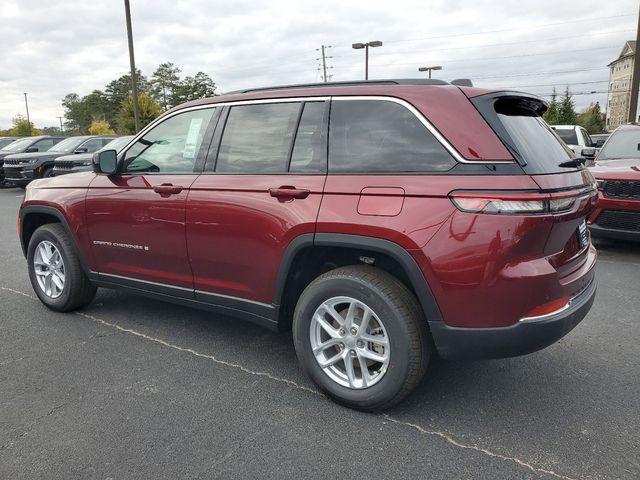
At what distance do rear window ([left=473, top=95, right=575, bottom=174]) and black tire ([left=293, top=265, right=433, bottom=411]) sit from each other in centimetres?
89

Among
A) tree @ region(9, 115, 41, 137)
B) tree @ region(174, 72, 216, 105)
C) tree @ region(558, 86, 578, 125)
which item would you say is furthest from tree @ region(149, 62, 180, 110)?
tree @ region(558, 86, 578, 125)

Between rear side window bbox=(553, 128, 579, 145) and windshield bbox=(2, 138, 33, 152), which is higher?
windshield bbox=(2, 138, 33, 152)

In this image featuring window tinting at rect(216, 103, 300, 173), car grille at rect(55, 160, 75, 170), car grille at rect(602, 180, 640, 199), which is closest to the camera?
window tinting at rect(216, 103, 300, 173)

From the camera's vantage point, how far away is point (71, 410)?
9.30 feet

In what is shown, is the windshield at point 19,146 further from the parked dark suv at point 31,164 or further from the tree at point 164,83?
the tree at point 164,83

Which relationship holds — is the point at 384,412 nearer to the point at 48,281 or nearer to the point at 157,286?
the point at 157,286

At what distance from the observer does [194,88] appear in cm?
7494

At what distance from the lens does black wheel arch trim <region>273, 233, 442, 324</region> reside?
254cm

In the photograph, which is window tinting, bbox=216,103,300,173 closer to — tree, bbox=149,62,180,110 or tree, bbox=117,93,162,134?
tree, bbox=117,93,162,134

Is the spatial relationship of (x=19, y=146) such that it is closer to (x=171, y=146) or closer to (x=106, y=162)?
(x=106, y=162)

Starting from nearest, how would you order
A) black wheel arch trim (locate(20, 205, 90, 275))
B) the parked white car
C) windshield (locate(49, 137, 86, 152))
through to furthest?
black wheel arch trim (locate(20, 205, 90, 275)) < the parked white car < windshield (locate(49, 137, 86, 152))

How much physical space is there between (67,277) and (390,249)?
3.02 metres

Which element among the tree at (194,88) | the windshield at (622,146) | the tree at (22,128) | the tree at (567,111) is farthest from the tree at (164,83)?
the windshield at (622,146)

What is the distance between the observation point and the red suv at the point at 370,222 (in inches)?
95.8
